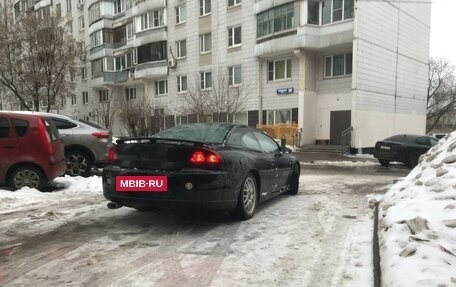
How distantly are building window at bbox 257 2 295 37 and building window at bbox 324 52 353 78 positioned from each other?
3.14 m

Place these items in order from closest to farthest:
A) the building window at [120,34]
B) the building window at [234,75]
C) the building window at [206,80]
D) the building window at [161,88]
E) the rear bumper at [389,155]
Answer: the rear bumper at [389,155] → the building window at [234,75] → the building window at [206,80] → the building window at [161,88] → the building window at [120,34]

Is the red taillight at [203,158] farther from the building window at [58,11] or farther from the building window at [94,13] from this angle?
the building window at [94,13]

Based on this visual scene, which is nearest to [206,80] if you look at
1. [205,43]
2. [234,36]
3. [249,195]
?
[205,43]

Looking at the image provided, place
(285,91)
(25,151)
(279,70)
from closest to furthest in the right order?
(25,151)
(285,91)
(279,70)

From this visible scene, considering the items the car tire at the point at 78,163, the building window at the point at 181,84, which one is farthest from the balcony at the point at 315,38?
the car tire at the point at 78,163

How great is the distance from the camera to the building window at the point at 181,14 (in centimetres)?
3650

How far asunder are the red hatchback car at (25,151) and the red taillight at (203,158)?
4.13 metres

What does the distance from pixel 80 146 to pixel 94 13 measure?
39443 mm

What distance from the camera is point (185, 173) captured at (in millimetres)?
5617

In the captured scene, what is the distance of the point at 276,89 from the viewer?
29609 millimetres

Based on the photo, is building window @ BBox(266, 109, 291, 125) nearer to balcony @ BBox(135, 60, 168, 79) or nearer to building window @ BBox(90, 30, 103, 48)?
balcony @ BBox(135, 60, 168, 79)

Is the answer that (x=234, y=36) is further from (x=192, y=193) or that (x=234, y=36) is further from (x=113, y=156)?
(x=192, y=193)

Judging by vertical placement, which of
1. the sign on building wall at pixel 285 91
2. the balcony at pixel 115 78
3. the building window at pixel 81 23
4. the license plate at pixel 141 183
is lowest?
the license plate at pixel 141 183

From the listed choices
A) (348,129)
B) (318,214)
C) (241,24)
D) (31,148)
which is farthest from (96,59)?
(318,214)
